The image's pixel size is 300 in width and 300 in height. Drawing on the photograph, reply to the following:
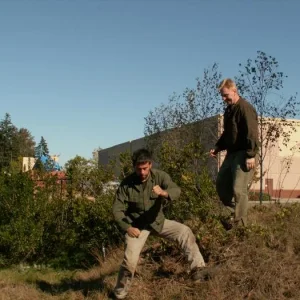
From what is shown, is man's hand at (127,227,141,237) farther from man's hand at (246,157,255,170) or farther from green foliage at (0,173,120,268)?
green foliage at (0,173,120,268)

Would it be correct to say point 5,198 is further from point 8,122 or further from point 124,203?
point 8,122

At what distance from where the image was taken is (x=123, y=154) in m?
9.45

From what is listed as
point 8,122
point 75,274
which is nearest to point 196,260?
point 75,274

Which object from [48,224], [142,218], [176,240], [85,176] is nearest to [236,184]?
[176,240]

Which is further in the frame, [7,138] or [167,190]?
[7,138]

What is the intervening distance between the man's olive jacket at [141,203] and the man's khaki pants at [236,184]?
102 centimetres

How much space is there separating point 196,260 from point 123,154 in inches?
155

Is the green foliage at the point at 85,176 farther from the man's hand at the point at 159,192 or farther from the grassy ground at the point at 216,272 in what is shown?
the man's hand at the point at 159,192

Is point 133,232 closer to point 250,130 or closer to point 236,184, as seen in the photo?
point 236,184

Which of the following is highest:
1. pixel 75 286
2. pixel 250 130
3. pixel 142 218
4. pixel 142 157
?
pixel 250 130

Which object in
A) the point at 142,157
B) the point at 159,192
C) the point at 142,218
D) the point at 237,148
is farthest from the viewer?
the point at 237,148

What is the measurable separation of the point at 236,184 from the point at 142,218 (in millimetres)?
1354

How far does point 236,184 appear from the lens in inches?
245

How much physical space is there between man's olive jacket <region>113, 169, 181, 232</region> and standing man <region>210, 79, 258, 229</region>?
3.45 feet
